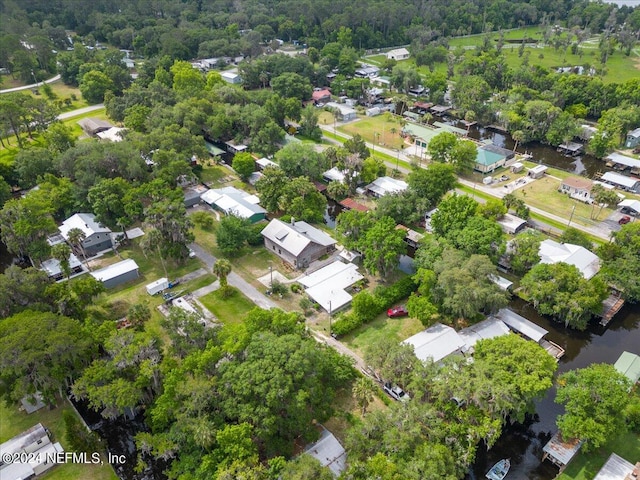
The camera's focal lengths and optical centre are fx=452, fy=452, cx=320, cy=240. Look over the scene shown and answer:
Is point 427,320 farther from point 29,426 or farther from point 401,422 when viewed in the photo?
point 29,426

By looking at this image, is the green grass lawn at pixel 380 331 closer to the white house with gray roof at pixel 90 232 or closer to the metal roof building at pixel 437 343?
the metal roof building at pixel 437 343

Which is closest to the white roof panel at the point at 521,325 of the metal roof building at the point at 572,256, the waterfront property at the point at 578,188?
the metal roof building at the point at 572,256

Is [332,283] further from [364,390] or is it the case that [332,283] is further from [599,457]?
[599,457]

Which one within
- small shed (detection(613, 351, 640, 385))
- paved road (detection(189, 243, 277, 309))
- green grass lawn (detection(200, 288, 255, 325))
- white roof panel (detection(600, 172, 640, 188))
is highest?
small shed (detection(613, 351, 640, 385))

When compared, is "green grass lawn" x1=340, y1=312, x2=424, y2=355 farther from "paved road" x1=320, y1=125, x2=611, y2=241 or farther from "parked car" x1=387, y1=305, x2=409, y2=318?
"paved road" x1=320, y1=125, x2=611, y2=241

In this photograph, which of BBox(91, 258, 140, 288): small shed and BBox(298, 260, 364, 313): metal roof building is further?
BBox(91, 258, 140, 288): small shed

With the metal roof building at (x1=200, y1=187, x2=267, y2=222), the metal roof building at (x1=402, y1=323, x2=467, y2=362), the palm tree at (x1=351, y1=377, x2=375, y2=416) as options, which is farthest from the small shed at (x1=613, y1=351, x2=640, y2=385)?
the metal roof building at (x1=200, y1=187, x2=267, y2=222)
